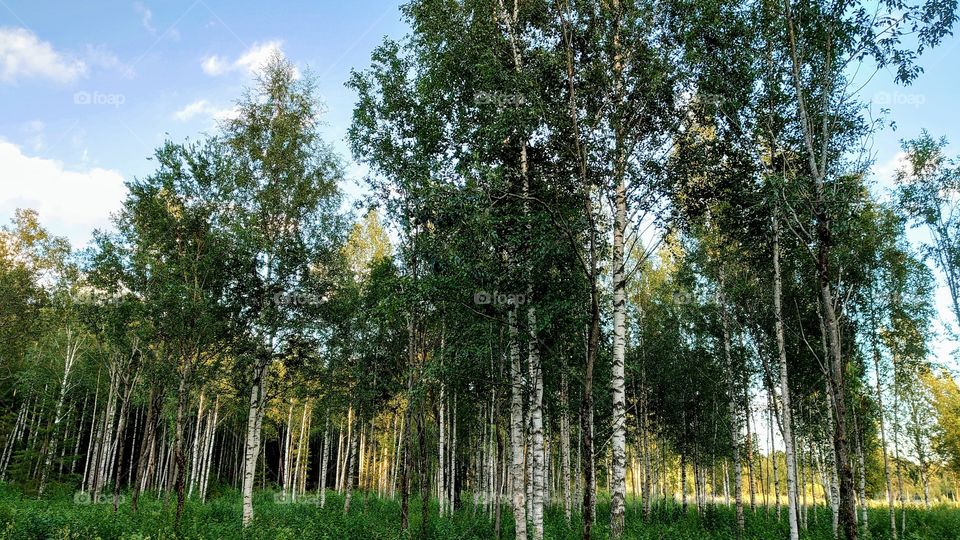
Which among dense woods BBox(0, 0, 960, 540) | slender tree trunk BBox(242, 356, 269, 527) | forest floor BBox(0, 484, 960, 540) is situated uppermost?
dense woods BBox(0, 0, 960, 540)

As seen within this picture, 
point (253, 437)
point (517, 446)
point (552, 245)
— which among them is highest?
point (552, 245)

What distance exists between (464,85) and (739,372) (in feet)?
66.0

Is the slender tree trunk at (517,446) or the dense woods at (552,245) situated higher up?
the dense woods at (552,245)

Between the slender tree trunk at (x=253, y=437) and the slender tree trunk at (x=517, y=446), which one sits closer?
the slender tree trunk at (x=517, y=446)

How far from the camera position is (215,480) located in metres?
48.6

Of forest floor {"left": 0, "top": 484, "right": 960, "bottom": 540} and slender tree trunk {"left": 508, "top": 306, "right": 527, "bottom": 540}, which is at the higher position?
slender tree trunk {"left": 508, "top": 306, "right": 527, "bottom": 540}

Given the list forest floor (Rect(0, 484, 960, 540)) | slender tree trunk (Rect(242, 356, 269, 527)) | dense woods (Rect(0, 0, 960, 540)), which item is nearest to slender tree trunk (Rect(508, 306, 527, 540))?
dense woods (Rect(0, 0, 960, 540))

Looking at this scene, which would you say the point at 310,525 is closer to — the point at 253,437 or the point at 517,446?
the point at 253,437

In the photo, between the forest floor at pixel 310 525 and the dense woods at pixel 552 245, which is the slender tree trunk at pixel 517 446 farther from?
the forest floor at pixel 310 525

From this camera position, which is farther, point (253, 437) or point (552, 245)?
point (253, 437)

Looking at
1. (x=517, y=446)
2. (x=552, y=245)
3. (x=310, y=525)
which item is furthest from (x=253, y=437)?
(x=552, y=245)

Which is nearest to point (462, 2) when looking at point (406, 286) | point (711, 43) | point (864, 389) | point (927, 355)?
point (711, 43)

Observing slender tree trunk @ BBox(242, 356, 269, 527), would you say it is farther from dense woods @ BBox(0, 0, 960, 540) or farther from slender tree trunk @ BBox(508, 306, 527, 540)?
slender tree trunk @ BBox(508, 306, 527, 540)

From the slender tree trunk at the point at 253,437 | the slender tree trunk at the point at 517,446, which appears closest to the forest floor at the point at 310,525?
the slender tree trunk at the point at 253,437
